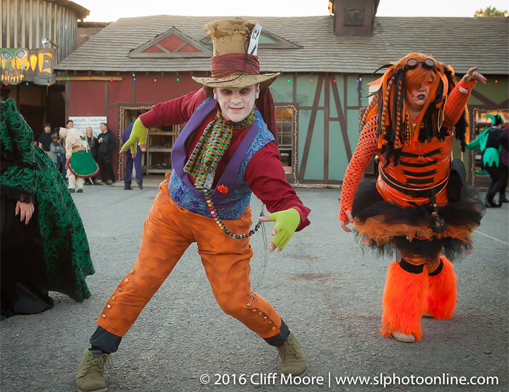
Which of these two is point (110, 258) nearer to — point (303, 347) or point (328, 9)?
point (303, 347)

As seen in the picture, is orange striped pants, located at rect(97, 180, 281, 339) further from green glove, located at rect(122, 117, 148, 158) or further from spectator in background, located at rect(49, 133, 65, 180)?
spectator in background, located at rect(49, 133, 65, 180)

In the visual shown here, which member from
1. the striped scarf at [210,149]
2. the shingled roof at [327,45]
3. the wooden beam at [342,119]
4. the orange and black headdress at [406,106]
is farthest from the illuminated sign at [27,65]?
the striped scarf at [210,149]

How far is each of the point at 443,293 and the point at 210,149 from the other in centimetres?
211

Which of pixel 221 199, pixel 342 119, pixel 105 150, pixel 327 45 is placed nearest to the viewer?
pixel 221 199

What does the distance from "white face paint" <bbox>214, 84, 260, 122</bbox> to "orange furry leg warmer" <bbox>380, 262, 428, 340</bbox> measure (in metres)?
1.59

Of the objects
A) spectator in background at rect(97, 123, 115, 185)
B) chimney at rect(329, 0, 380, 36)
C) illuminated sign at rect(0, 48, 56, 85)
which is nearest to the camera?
spectator in background at rect(97, 123, 115, 185)

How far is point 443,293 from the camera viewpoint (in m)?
3.74

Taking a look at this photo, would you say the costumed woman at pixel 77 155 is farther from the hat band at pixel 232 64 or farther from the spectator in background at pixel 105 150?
the hat band at pixel 232 64

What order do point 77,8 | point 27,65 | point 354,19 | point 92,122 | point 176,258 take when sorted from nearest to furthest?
point 176,258
point 92,122
point 27,65
point 354,19
point 77,8

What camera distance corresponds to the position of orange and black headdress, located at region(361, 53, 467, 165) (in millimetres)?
3322

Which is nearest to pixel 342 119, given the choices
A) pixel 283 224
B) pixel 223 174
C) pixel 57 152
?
pixel 57 152

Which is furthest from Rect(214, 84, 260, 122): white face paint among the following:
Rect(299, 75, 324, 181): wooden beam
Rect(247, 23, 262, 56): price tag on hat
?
Rect(299, 75, 324, 181): wooden beam

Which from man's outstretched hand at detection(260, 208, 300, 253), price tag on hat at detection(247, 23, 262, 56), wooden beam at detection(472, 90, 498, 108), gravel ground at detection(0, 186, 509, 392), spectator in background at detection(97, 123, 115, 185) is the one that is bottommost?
spectator in background at detection(97, 123, 115, 185)

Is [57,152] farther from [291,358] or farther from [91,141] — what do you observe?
[291,358]
